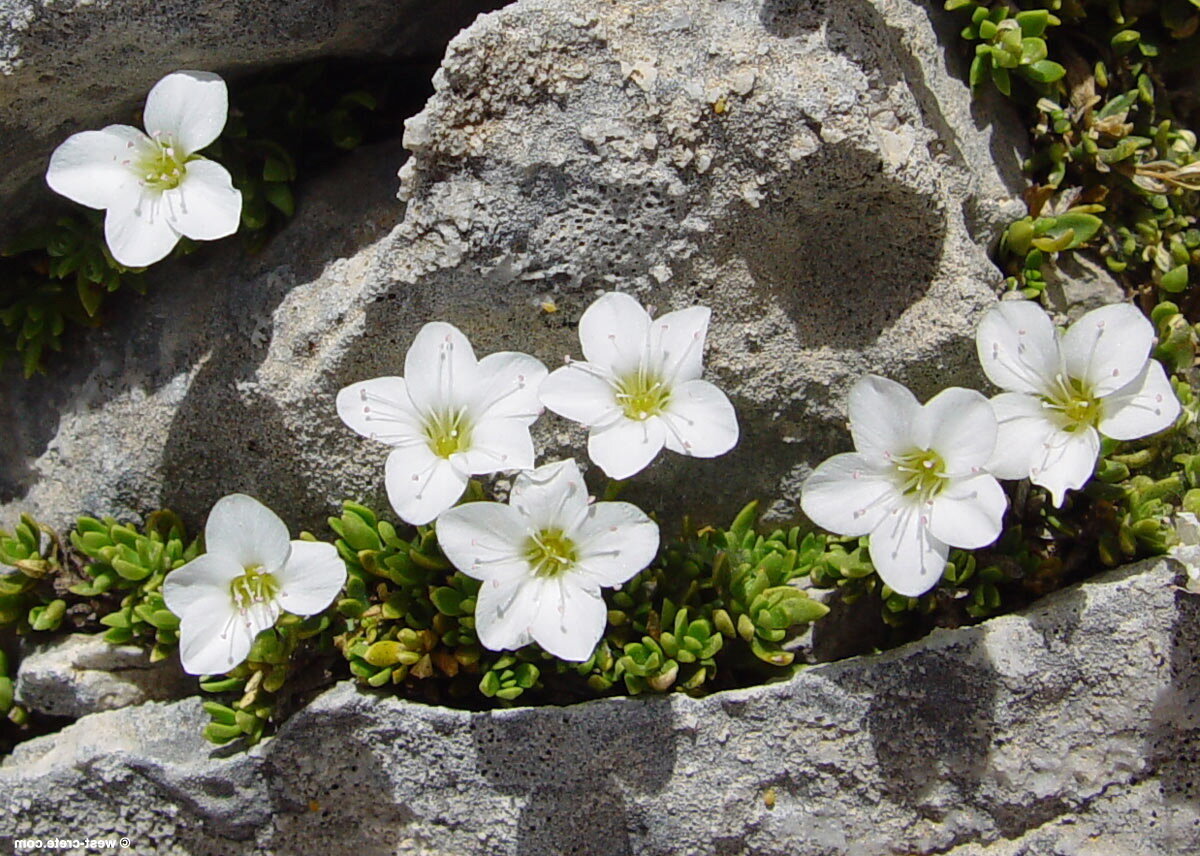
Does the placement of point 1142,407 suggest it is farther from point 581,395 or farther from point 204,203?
point 204,203

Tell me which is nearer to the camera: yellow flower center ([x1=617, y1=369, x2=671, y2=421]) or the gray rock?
yellow flower center ([x1=617, y1=369, x2=671, y2=421])

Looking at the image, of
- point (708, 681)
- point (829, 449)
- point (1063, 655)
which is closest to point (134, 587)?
point (708, 681)

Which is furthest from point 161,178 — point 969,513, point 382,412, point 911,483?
point 969,513

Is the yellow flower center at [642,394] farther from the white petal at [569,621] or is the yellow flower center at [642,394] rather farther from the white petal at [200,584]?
the white petal at [200,584]

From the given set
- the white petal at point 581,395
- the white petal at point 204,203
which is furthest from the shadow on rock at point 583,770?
the white petal at point 204,203

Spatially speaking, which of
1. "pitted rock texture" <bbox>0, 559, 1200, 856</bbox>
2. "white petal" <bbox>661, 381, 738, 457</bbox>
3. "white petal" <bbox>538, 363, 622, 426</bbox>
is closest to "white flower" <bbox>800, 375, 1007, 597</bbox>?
"white petal" <bbox>661, 381, 738, 457</bbox>

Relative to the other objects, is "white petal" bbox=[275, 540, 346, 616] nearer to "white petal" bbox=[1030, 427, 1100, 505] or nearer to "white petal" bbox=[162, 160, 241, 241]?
"white petal" bbox=[162, 160, 241, 241]
